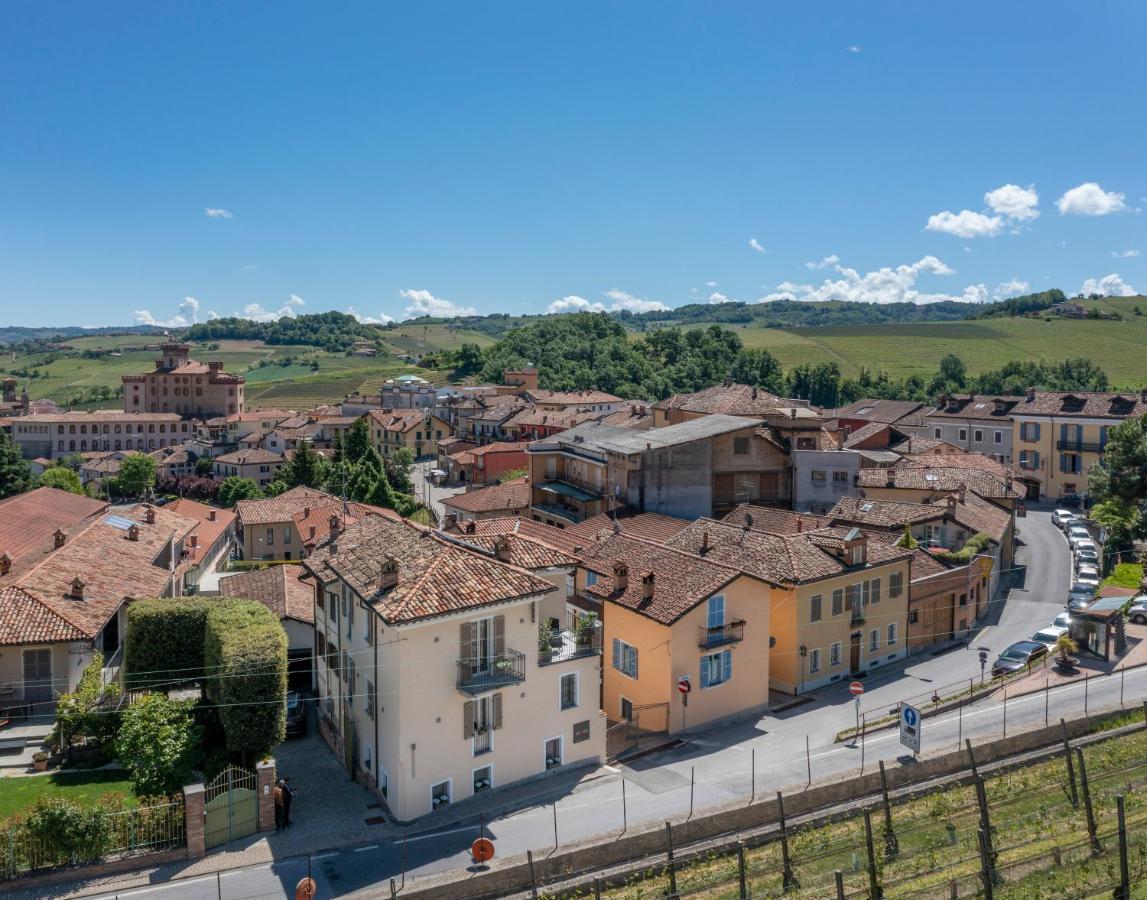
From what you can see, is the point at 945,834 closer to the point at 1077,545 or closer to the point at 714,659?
the point at 714,659

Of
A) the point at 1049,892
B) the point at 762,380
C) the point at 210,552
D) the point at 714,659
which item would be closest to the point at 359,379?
the point at 762,380

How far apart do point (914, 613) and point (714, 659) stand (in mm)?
13509

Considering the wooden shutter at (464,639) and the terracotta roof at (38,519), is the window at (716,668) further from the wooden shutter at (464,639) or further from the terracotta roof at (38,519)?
the terracotta roof at (38,519)

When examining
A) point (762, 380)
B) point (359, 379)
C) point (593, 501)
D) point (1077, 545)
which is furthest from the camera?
point (359, 379)

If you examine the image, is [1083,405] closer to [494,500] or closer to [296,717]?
[494,500]

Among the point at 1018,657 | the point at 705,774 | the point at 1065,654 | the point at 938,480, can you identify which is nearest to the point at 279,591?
the point at 705,774

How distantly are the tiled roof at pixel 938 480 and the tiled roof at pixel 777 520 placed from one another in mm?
8941

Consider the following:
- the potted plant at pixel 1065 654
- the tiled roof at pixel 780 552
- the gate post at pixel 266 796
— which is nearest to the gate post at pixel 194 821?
the gate post at pixel 266 796

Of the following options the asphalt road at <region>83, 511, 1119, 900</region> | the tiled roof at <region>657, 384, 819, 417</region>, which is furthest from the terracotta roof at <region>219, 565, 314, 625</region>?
the tiled roof at <region>657, 384, 819, 417</region>

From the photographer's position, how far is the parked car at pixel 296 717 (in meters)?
32.1

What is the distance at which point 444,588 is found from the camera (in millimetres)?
26438

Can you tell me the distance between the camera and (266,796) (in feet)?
81.6

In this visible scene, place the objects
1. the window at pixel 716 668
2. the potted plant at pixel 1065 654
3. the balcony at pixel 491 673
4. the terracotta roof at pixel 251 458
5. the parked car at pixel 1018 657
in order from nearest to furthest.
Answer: the balcony at pixel 491 673
the window at pixel 716 668
the potted plant at pixel 1065 654
the parked car at pixel 1018 657
the terracotta roof at pixel 251 458

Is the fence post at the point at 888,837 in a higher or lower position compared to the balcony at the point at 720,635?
lower
